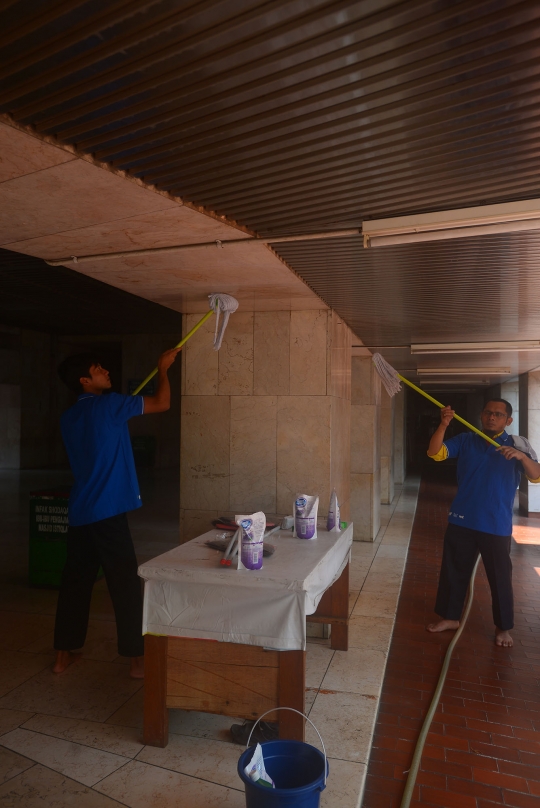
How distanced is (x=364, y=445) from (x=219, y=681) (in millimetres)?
6280

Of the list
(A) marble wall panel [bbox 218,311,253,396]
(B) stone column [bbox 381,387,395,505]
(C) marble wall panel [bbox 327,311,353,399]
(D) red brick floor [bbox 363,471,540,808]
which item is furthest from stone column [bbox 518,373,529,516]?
(A) marble wall panel [bbox 218,311,253,396]

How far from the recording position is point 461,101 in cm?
198

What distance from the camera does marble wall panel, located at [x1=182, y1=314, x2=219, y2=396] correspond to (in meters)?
5.15

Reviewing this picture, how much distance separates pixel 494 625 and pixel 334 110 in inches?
184

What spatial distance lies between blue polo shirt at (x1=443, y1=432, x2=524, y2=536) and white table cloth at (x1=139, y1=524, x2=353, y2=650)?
2.06 meters

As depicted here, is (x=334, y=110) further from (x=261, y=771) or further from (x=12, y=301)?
(x=12, y=301)

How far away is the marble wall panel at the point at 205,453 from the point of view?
5.07 metres

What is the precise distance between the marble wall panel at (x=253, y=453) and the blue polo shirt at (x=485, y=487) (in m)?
1.54

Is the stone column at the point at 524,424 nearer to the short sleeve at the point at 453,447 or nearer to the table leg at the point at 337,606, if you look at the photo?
the short sleeve at the point at 453,447

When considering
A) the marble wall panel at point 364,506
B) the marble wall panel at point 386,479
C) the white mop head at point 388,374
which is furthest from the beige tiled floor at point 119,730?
the marble wall panel at point 386,479

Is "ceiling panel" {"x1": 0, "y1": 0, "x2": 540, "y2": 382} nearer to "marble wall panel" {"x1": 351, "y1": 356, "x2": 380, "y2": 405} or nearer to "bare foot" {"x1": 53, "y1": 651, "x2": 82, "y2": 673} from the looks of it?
"bare foot" {"x1": 53, "y1": 651, "x2": 82, "y2": 673}

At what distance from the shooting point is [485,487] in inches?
185

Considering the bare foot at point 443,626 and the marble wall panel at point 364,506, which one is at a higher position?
the marble wall panel at point 364,506

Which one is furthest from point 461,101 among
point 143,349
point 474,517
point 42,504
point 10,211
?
point 143,349
